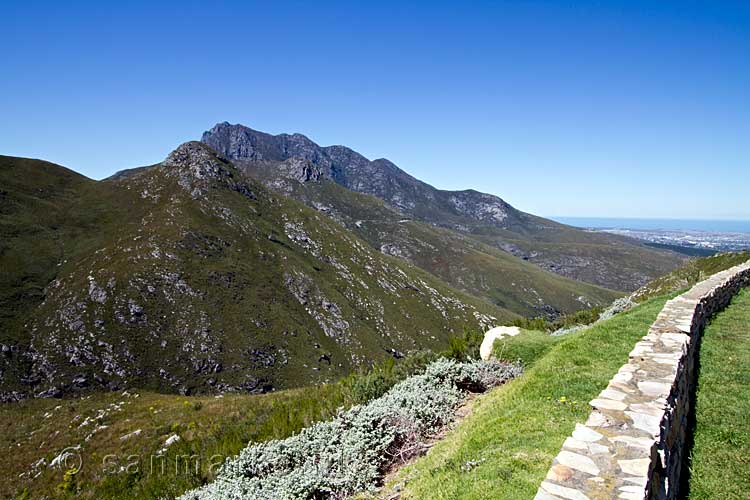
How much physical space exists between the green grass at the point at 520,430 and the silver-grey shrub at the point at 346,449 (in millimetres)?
684

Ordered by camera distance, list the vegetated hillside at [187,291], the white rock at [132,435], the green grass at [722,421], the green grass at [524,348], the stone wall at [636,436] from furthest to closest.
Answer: the vegetated hillside at [187,291], the white rock at [132,435], the green grass at [524,348], the green grass at [722,421], the stone wall at [636,436]

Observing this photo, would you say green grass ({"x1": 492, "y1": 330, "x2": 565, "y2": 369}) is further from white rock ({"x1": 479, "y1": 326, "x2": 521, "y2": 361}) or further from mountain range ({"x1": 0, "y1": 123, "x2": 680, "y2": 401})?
mountain range ({"x1": 0, "y1": 123, "x2": 680, "y2": 401})

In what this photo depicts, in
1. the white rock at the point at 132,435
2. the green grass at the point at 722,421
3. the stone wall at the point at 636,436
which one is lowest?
the white rock at the point at 132,435

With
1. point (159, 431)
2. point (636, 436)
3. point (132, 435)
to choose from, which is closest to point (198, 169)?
point (132, 435)

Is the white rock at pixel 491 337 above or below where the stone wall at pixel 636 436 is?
below

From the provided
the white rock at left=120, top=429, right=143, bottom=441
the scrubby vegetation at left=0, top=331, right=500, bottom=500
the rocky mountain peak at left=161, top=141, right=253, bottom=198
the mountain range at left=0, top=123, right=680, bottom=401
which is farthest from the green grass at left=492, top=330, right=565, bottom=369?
the rocky mountain peak at left=161, top=141, right=253, bottom=198

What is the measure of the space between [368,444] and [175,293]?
106m

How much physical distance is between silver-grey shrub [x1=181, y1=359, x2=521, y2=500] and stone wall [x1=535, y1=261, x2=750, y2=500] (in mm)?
3994

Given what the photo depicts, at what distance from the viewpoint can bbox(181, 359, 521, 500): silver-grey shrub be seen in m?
7.53

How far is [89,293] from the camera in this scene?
92.0 meters

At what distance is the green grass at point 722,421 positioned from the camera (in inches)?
251

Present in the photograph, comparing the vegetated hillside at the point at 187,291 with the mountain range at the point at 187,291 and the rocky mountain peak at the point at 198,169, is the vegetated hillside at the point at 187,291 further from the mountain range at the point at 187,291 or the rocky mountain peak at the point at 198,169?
the rocky mountain peak at the point at 198,169

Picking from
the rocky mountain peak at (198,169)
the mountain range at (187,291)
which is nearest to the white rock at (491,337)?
the mountain range at (187,291)

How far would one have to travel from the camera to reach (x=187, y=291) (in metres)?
103
